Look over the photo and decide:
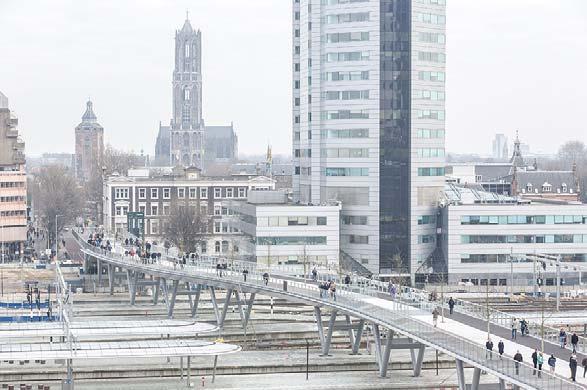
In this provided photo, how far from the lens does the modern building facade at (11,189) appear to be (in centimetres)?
16938

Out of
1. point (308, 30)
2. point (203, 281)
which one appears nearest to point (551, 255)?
point (308, 30)

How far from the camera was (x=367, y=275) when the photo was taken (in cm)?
12456

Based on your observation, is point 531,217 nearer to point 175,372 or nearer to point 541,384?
point 175,372

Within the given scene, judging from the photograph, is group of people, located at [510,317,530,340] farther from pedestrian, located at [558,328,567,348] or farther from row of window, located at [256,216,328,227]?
row of window, located at [256,216,328,227]

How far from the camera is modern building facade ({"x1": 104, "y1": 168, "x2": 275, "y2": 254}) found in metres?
174

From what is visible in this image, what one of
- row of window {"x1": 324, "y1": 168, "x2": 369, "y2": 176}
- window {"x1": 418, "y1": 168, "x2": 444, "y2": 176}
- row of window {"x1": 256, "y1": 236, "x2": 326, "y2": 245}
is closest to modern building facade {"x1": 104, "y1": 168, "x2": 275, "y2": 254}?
row of window {"x1": 324, "y1": 168, "x2": 369, "y2": 176}

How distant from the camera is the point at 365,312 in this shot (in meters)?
77.7

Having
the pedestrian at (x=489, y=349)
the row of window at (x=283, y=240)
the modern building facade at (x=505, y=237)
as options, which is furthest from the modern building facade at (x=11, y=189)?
the pedestrian at (x=489, y=349)

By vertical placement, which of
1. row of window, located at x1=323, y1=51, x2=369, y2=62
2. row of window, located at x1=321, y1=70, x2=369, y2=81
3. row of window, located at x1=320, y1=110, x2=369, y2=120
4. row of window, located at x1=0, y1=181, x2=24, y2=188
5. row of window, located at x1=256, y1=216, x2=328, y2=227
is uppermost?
row of window, located at x1=323, y1=51, x2=369, y2=62

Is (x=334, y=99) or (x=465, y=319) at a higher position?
(x=334, y=99)

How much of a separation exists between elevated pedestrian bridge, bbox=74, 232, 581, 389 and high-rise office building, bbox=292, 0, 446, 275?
1401cm

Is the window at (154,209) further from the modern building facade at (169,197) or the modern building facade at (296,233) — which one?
the modern building facade at (296,233)

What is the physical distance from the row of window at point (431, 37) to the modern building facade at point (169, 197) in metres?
52.4

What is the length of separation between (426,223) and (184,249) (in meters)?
37.0
